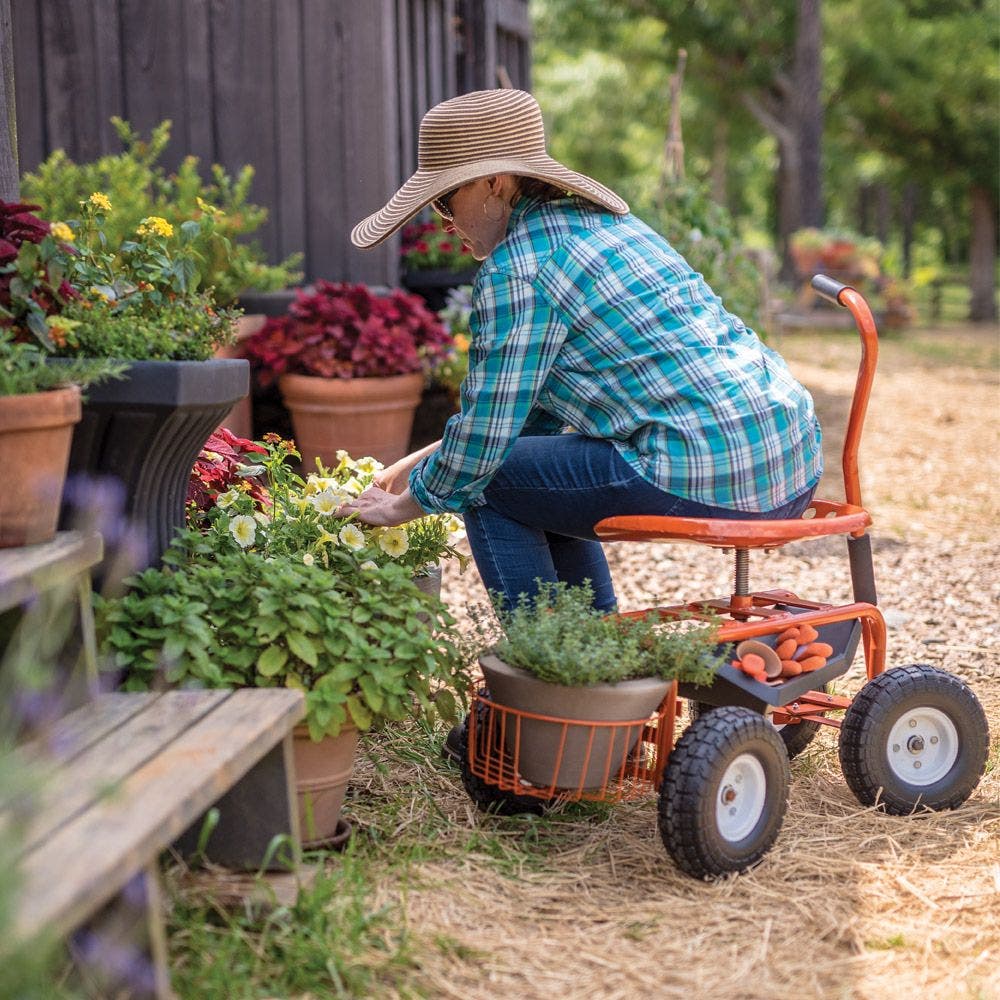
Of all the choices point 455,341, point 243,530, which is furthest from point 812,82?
point 243,530

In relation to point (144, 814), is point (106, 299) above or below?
above

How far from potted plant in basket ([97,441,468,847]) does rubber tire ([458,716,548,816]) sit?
0.56 feet

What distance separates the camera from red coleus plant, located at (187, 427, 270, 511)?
111 inches

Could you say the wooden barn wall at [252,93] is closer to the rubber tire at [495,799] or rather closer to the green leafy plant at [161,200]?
the green leafy plant at [161,200]

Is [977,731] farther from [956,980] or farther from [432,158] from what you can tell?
[432,158]

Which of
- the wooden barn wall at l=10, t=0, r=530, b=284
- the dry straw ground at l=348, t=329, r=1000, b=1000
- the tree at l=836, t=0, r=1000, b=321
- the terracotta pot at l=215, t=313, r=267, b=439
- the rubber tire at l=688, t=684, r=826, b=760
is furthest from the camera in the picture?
the tree at l=836, t=0, r=1000, b=321

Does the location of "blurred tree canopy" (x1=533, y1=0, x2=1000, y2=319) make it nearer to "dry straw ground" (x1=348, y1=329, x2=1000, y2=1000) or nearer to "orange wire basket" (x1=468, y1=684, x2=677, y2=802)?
"dry straw ground" (x1=348, y1=329, x2=1000, y2=1000)

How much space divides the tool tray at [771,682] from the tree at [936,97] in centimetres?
1381

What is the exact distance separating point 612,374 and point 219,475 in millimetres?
935

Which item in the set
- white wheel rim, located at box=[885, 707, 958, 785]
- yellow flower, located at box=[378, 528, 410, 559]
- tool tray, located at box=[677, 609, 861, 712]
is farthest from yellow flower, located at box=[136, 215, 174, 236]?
white wheel rim, located at box=[885, 707, 958, 785]

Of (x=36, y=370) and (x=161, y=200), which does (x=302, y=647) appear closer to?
(x=36, y=370)

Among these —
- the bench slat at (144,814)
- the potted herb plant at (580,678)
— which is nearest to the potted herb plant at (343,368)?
the potted herb plant at (580,678)

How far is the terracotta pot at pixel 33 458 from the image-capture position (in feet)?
6.26

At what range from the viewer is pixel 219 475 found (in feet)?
9.52
